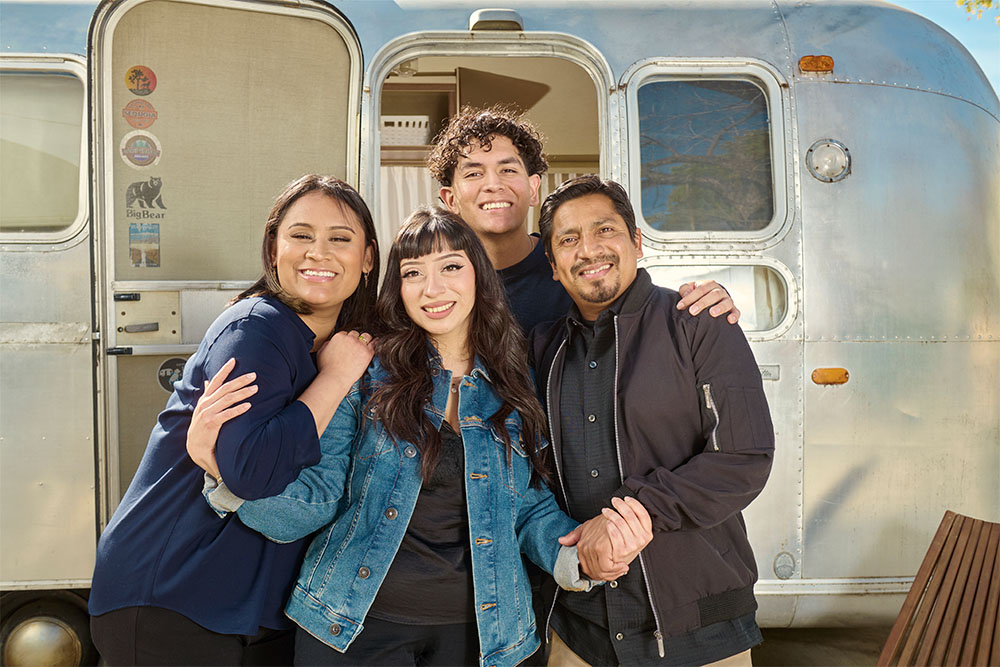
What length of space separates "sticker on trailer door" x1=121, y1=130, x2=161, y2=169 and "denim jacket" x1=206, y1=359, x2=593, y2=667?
178cm

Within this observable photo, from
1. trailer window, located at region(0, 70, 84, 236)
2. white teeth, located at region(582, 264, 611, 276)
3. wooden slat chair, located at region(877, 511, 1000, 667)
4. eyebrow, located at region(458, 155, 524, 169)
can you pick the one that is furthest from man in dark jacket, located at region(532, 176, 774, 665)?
trailer window, located at region(0, 70, 84, 236)

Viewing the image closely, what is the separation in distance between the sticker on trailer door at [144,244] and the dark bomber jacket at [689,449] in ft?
6.49

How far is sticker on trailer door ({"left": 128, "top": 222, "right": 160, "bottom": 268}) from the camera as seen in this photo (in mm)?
3148

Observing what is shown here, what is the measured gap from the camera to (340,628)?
1.83 m

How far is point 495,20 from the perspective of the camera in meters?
3.38

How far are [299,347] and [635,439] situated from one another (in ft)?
3.09

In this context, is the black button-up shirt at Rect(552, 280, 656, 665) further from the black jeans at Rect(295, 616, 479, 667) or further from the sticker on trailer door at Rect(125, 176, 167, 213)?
the sticker on trailer door at Rect(125, 176, 167, 213)

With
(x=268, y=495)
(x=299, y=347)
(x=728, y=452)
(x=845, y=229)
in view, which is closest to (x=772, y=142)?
(x=845, y=229)

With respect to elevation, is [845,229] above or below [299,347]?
above

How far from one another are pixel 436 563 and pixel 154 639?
72cm

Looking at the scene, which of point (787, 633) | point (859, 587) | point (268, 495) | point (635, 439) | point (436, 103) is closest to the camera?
→ point (268, 495)

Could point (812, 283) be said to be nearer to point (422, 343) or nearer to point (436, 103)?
point (422, 343)

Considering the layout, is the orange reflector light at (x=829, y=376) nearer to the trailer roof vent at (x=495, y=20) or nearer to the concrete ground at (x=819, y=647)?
the concrete ground at (x=819, y=647)

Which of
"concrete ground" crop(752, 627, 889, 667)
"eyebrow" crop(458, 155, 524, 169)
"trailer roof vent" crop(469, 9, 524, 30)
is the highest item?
"trailer roof vent" crop(469, 9, 524, 30)
